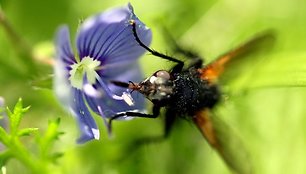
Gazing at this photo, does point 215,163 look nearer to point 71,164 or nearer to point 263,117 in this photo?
point 263,117

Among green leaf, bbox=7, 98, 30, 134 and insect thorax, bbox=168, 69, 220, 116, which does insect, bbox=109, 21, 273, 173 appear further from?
green leaf, bbox=7, 98, 30, 134

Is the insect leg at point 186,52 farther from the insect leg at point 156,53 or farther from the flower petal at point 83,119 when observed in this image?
the flower petal at point 83,119

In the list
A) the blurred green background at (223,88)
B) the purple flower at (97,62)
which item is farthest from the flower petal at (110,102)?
the blurred green background at (223,88)

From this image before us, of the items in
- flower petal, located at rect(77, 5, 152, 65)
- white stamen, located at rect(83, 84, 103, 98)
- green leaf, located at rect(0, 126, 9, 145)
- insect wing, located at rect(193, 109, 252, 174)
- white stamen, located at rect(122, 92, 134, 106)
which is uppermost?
flower petal, located at rect(77, 5, 152, 65)

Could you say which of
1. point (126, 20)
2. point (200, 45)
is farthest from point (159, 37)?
point (126, 20)

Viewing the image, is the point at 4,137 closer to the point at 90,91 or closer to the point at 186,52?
the point at 90,91

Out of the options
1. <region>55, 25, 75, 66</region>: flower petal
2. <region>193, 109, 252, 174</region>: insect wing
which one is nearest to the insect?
<region>193, 109, 252, 174</region>: insect wing
